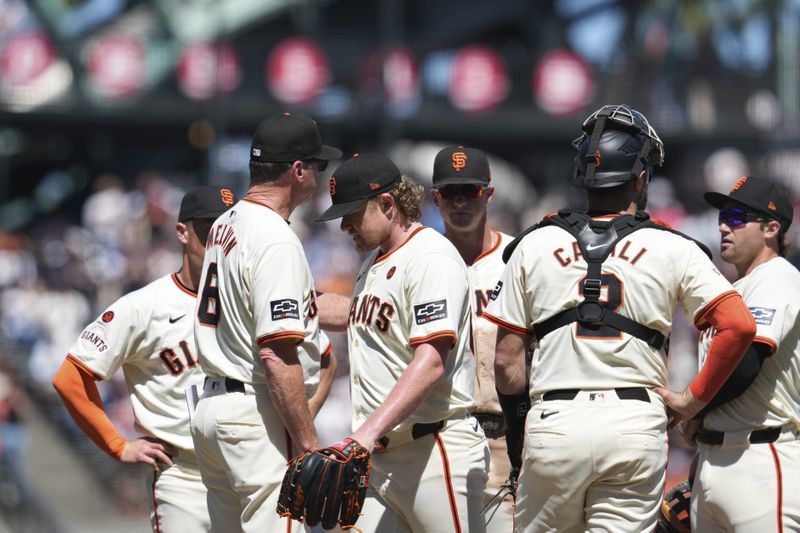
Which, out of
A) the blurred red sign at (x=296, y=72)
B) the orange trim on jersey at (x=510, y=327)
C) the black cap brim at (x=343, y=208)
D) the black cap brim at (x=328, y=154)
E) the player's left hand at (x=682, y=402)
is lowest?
the player's left hand at (x=682, y=402)

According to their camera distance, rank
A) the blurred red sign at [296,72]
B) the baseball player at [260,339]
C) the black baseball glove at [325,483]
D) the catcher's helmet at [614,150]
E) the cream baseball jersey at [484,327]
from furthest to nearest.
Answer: the blurred red sign at [296,72]
the cream baseball jersey at [484,327]
the catcher's helmet at [614,150]
the baseball player at [260,339]
the black baseball glove at [325,483]

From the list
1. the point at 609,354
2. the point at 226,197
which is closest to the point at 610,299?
the point at 609,354

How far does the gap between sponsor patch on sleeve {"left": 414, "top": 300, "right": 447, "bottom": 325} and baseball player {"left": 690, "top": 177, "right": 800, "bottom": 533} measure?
1.57 m

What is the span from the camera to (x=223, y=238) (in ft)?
17.8

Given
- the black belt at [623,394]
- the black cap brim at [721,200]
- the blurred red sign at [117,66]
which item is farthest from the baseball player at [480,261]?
the blurred red sign at [117,66]

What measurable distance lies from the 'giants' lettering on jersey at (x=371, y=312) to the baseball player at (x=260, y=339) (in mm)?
206

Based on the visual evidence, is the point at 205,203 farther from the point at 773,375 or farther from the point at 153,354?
the point at 773,375

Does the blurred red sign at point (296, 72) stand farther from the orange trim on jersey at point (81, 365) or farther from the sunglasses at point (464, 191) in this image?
the orange trim on jersey at point (81, 365)

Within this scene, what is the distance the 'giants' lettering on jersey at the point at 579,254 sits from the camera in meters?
5.06

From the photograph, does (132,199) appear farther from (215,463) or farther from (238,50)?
(215,463)

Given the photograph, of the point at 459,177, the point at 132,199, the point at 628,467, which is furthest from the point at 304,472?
the point at 132,199

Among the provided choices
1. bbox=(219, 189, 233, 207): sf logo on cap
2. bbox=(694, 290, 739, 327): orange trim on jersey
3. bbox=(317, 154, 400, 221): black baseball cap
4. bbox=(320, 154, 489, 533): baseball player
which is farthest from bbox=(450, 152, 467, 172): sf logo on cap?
bbox=(694, 290, 739, 327): orange trim on jersey

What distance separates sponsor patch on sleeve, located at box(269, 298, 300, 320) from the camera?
5086 mm

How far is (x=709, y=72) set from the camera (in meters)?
26.0
